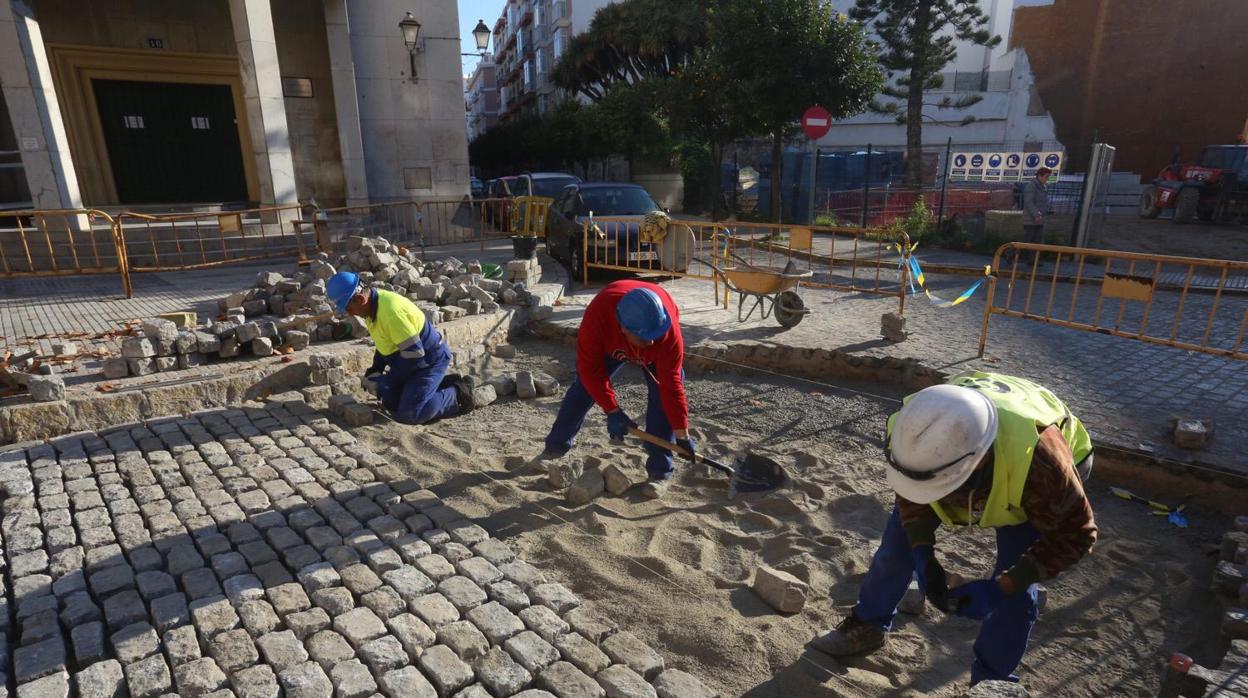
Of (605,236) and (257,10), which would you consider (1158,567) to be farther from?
(257,10)

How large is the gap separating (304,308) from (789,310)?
5154mm

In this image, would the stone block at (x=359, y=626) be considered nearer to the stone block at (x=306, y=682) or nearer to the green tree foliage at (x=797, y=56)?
the stone block at (x=306, y=682)

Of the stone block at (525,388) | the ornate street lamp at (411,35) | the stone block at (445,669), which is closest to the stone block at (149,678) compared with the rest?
the stone block at (445,669)

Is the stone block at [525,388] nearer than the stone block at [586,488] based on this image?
No

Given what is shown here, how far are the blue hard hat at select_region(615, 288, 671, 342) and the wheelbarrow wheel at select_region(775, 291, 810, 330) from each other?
426cm

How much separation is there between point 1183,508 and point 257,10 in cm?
1373

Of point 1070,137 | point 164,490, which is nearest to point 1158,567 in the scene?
point 164,490

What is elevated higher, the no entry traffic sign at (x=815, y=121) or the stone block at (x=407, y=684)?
the no entry traffic sign at (x=815, y=121)

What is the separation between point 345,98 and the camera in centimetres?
1373

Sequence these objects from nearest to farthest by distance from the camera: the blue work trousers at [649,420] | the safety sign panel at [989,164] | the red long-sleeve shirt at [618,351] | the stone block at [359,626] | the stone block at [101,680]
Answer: the stone block at [101,680] < the stone block at [359,626] < the red long-sleeve shirt at [618,351] < the blue work trousers at [649,420] < the safety sign panel at [989,164]

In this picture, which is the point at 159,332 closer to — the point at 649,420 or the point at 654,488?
the point at 649,420

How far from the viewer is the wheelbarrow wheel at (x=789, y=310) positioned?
7535 millimetres

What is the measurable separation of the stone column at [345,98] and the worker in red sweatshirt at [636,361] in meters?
11.5

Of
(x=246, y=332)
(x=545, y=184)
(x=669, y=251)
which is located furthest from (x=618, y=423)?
(x=545, y=184)
